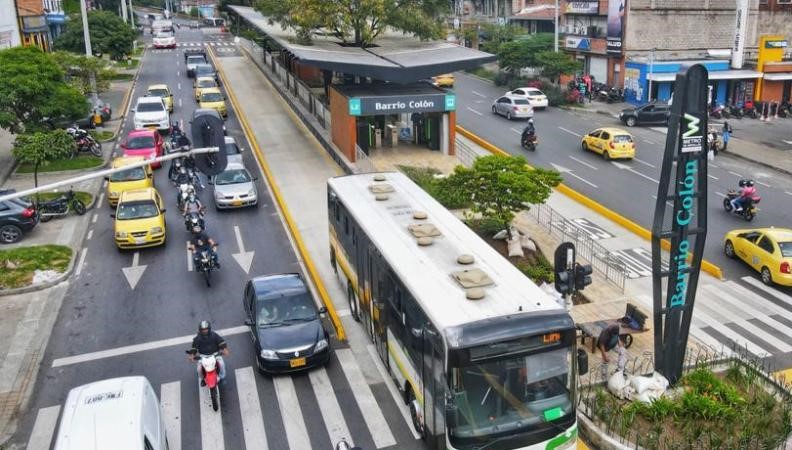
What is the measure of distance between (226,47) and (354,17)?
47561 mm

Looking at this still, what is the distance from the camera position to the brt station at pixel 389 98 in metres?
33.7

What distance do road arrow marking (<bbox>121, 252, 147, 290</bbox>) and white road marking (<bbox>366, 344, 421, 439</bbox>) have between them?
8327 millimetres

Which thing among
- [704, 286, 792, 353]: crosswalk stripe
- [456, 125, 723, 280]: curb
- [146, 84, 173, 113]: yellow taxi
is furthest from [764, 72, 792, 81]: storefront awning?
[146, 84, 173, 113]: yellow taxi

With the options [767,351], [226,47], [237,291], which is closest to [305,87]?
[237,291]

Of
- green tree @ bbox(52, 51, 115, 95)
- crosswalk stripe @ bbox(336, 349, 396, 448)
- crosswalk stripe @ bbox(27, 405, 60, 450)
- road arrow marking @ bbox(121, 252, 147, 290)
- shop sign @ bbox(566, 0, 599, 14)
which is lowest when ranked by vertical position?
crosswalk stripe @ bbox(27, 405, 60, 450)

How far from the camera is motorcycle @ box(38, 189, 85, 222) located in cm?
2694

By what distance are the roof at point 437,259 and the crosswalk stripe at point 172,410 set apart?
521 cm

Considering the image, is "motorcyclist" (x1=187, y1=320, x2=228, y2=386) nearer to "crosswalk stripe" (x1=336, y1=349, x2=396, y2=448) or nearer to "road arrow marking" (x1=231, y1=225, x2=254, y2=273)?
"crosswalk stripe" (x1=336, y1=349, x2=396, y2=448)

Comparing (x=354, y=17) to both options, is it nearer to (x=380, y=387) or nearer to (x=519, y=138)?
(x=519, y=138)

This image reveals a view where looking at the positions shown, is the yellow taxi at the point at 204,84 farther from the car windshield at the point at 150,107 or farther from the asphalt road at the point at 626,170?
the asphalt road at the point at 626,170

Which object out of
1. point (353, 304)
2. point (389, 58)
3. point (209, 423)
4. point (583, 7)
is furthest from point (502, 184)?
point (583, 7)

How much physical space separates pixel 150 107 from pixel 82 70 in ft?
22.3

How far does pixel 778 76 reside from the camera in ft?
165

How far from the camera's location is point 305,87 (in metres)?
46.6
